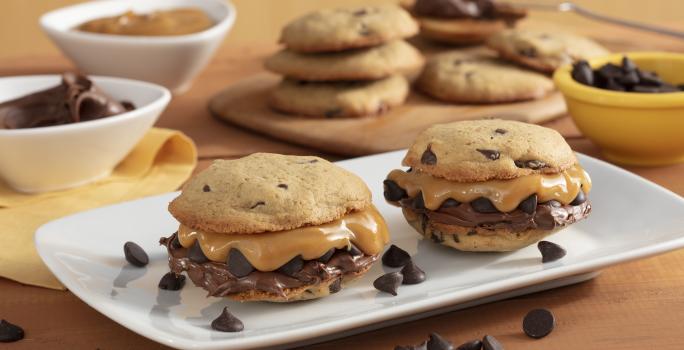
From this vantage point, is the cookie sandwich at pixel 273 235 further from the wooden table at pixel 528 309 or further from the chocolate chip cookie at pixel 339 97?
the chocolate chip cookie at pixel 339 97

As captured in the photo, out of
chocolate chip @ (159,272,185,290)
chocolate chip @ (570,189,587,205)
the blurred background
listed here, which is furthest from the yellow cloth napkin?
the blurred background

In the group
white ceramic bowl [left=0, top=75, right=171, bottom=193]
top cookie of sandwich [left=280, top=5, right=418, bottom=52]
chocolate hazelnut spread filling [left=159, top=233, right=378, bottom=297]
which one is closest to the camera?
chocolate hazelnut spread filling [left=159, top=233, right=378, bottom=297]

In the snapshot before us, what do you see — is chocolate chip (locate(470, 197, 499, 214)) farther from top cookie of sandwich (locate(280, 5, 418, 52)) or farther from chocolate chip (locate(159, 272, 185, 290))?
top cookie of sandwich (locate(280, 5, 418, 52))

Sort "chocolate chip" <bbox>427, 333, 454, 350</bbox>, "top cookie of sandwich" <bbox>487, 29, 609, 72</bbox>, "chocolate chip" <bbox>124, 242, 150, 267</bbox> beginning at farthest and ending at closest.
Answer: "top cookie of sandwich" <bbox>487, 29, 609, 72</bbox>, "chocolate chip" <bbox>124, 242, 150, 267</bbox>, "chocolate chip" <bbox>427, 333, 454, 350</bbox>

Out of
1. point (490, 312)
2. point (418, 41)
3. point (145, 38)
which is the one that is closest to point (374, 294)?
point (490, 312)

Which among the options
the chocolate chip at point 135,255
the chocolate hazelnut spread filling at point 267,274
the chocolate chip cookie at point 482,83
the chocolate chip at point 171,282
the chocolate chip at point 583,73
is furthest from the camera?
the chocolate chip cookie at point 482,83

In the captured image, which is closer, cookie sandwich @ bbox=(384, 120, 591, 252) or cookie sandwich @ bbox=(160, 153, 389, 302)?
cookie sandwich @ bbox=(160, 153, 389, 302)

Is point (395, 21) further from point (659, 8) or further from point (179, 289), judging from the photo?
point (659, 8)

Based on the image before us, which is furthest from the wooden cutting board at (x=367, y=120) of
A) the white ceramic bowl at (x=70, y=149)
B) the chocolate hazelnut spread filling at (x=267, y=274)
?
the chocolate hazelnut spread filling at (x=267, y=274)
